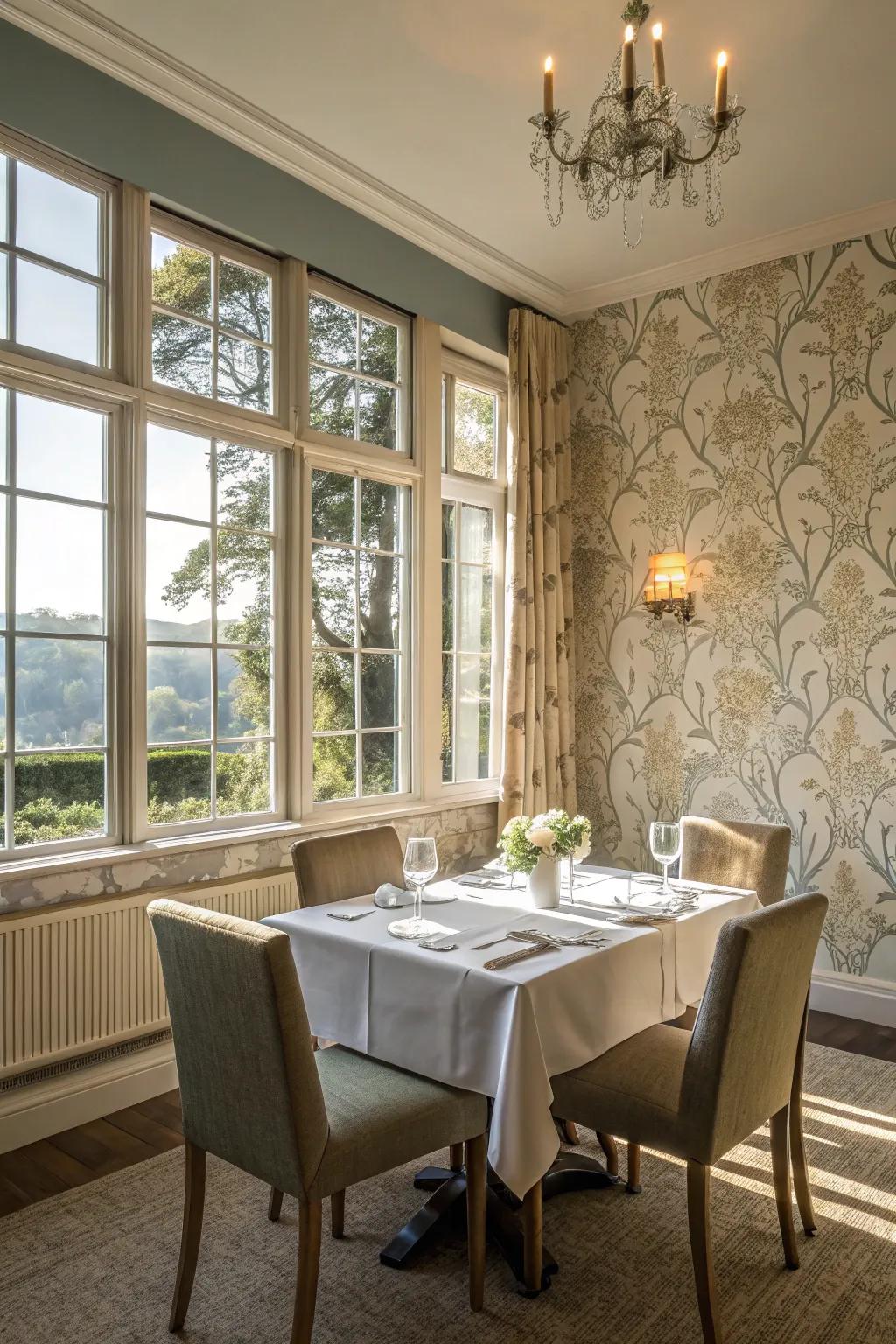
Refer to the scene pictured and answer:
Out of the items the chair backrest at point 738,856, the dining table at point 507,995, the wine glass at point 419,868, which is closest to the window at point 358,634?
the dining table at point 507,995

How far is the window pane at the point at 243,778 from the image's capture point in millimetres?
3566

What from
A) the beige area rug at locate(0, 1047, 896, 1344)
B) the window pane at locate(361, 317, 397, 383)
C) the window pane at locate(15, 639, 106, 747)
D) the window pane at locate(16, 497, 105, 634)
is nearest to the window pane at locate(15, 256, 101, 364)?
the window pane at locate(16, 497, 105, 634)

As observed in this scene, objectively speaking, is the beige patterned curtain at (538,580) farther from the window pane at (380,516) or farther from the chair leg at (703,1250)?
the chair leg at (703,1250)

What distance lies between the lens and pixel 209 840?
337 centimetres

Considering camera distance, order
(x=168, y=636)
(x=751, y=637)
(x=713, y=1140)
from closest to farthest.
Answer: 1. (x=713, y=1140)
2. (x=168, y=636)
3. (x=751, y=637)

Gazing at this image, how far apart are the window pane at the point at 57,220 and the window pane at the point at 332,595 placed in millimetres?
1311

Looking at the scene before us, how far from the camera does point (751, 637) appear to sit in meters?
4.40

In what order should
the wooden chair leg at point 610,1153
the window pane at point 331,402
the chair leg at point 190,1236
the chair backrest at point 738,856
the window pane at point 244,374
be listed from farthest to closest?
the window pane at point 331,402, the window pane at point 244,374, the chair backrest at point 738,856, the wooden chair leg at point 610,1153, the chair leg at point 190,1236

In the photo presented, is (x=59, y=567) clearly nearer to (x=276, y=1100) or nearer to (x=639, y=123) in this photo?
(x=276, y=1100)

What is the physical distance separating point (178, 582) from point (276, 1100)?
2.05 metres

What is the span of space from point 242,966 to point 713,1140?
1.02m

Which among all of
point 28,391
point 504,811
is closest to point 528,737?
point 504,811

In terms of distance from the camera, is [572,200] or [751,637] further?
[751,637]

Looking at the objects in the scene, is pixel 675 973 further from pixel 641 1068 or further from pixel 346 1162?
pixel 346 1162
